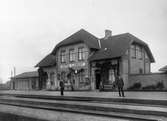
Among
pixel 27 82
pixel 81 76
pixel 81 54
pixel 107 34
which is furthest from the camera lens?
pixel 27 82

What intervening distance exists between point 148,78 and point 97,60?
22.2 feet

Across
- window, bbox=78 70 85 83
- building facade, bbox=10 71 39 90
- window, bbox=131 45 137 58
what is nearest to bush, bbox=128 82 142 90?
window, bbox=131 45 137 58

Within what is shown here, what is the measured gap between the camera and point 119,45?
30172mm

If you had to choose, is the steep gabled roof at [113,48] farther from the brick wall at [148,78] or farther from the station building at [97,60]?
the brick wall at [148,78]

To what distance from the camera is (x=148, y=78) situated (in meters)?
26.9

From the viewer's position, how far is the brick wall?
25702 millimetres

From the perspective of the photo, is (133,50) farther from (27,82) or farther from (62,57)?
(27,82)

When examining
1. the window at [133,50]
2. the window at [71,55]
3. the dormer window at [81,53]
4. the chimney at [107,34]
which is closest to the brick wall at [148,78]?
the window at [133,50]

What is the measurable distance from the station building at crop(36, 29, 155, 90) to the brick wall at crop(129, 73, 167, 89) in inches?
31.2

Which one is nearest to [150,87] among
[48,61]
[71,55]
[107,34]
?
[107,34]

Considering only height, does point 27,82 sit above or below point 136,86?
below

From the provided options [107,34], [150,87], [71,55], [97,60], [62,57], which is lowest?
[150,87]

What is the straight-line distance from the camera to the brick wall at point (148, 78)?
25702mm

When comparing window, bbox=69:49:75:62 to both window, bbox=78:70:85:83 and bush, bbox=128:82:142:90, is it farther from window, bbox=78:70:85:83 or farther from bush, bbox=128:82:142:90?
bush, bbox=128:82:142:90
